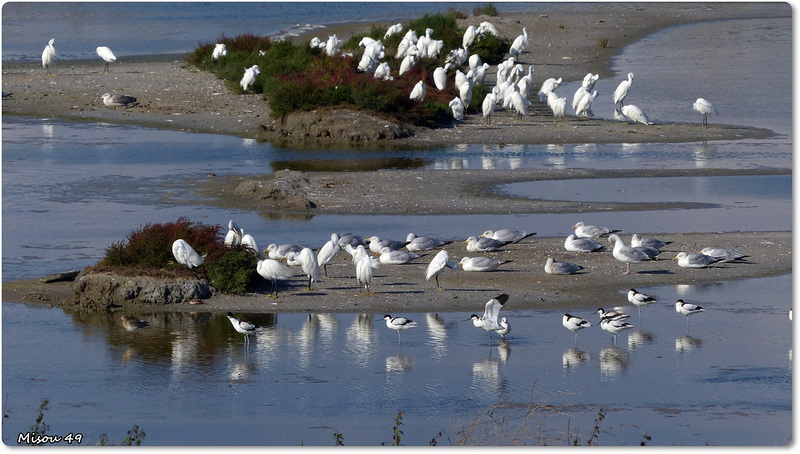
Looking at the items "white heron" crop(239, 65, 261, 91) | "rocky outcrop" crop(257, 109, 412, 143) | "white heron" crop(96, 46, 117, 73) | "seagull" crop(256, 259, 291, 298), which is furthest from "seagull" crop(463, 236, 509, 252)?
"white heron" crop(96, 46, 117, 73)

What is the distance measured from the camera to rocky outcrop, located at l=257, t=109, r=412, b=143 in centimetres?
2725

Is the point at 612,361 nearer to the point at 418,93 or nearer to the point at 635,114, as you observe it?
the point at 635,114

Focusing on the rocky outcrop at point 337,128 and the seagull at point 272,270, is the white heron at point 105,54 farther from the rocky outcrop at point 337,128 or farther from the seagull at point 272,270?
the seagull at point 272,270

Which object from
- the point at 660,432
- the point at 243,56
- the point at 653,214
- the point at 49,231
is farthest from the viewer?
the point at 243,56

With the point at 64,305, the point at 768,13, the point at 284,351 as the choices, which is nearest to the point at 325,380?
the point at 284,351

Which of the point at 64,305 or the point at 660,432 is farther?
the point at 64,305

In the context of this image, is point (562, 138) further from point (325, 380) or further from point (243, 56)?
point (325, 380)

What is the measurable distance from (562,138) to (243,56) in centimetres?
1193

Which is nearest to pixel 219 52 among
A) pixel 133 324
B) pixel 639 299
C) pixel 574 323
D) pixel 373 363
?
pixel 133 324

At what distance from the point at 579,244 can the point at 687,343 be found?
12.6ft

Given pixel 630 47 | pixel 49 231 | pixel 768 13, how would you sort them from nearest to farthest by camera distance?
pixel 49 231 → pixel 630 47 → pixel 768 13

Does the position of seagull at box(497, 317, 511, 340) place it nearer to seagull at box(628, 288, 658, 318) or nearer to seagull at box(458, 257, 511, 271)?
seagull at box(628, 288, 658, 318)

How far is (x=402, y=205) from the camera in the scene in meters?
20.0

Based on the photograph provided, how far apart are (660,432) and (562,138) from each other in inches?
717
